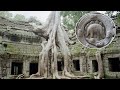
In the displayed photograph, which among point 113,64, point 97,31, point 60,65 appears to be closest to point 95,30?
point 97,31

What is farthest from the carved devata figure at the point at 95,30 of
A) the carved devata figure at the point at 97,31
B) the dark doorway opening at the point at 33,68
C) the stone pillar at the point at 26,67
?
the stone pillar at the point at 26,67

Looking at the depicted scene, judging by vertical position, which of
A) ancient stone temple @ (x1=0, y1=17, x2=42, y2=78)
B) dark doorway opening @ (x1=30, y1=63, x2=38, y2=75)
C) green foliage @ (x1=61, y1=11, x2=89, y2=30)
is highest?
green foliage @ (x1=61, y1=11, x2=89, y2=30)

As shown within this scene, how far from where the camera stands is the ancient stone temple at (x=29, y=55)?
6590 mm

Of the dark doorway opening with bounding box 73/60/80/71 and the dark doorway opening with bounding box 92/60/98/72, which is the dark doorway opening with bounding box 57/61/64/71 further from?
the dark doorway opening with bounding box 92/60/98/72

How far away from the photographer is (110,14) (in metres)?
6.44

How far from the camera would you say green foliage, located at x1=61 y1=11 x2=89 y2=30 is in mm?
6587

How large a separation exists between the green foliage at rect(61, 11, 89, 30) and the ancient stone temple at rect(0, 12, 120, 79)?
2.41ft

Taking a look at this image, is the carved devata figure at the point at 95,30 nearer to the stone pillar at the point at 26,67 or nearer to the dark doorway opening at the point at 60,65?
the dark doorway opening at the point at 60,65

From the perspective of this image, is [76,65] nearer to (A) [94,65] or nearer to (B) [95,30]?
(A) [94,65]

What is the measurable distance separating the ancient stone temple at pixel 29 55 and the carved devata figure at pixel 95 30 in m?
0.25

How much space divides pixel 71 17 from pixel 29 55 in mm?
1947

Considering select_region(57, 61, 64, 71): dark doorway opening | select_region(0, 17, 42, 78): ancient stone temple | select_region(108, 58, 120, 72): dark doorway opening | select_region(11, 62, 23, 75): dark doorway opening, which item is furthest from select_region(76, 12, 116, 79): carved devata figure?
select_region(11, 62, 23, 75): dark doorway opening
